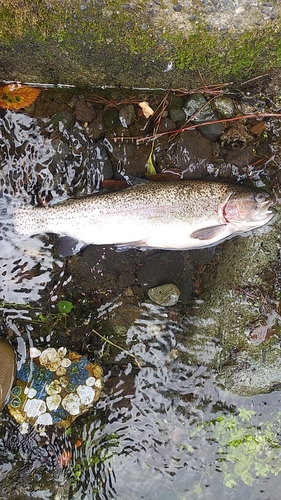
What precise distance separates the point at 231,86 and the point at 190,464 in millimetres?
4266

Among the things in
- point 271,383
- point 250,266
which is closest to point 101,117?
point 250,266

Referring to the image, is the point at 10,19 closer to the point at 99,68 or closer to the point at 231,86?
the point at 99,68

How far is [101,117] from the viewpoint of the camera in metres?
4.36

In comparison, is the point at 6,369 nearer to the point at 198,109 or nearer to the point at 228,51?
the point at 198,109

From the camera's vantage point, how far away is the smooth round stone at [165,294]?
443 cm

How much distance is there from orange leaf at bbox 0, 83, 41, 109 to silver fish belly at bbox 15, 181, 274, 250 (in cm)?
120

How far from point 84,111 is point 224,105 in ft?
5.02

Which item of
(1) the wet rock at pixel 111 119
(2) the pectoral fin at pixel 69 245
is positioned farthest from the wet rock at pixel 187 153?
(2) the pectoral fin at pixel 69 245

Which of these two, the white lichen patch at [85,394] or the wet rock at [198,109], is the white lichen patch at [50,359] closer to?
the white lichen patch at [85,394]

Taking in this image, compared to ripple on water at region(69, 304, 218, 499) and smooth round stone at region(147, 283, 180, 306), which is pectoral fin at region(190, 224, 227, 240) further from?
ripple on water at region(69, 304, 218, 499)

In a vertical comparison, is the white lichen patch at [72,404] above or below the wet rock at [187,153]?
below

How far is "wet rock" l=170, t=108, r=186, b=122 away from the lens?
14.0ft

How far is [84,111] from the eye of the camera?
429 cm

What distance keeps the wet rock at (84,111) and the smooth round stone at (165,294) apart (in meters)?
2.04
